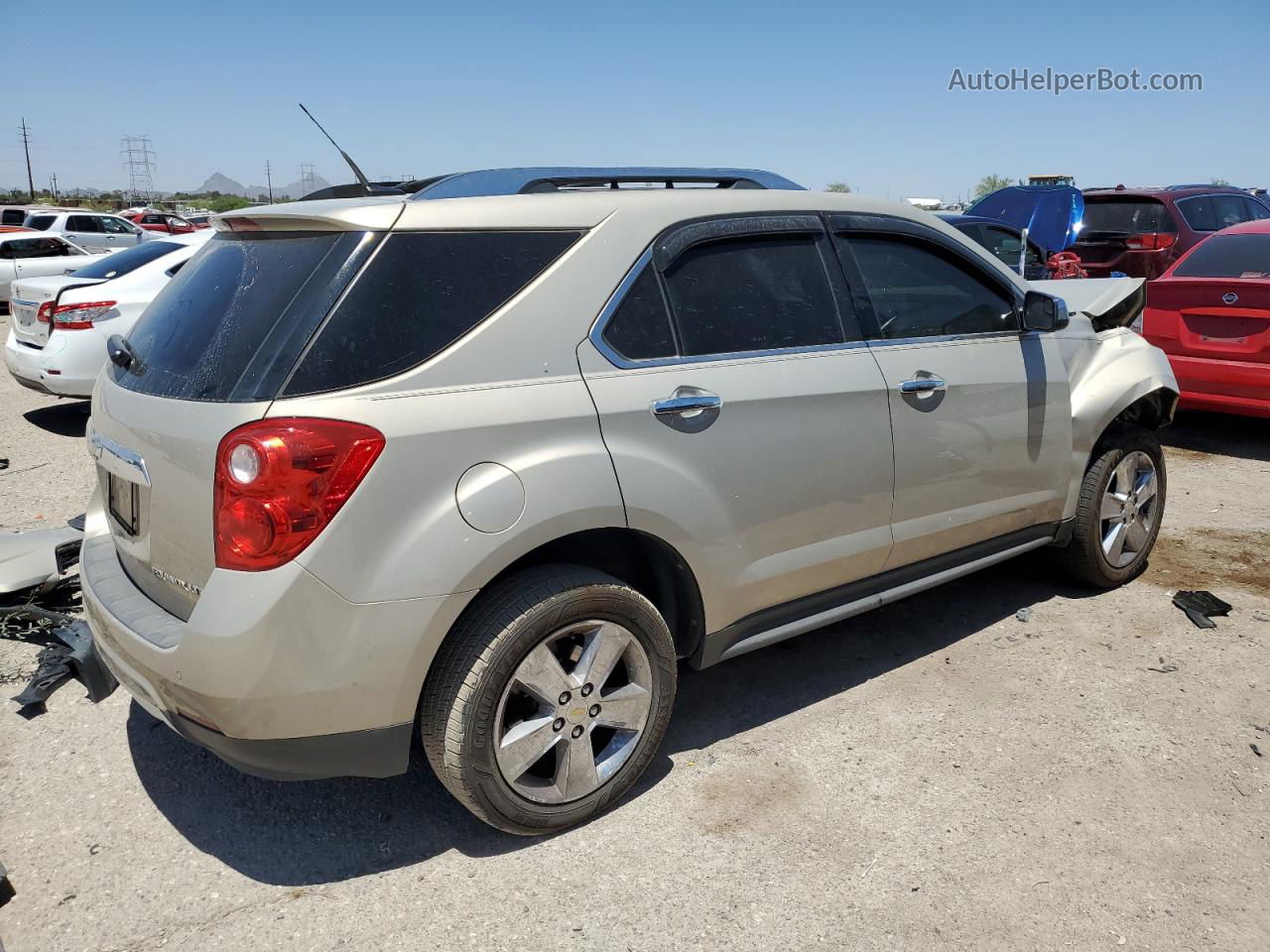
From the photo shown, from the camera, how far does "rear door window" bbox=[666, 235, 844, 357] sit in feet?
10.2

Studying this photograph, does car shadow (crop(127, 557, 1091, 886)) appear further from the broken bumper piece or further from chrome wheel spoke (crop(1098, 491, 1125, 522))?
chrome wheel spoke (crop(1098, 491, 1125, 522))

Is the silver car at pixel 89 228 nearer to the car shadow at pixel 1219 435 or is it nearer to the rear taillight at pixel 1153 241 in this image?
the rear taillight at pixel 1153 241

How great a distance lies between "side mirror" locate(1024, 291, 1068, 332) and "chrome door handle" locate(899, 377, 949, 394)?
1.99 ft

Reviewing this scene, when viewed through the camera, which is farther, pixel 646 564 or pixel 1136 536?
pixel 1136 536

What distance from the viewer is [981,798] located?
309 cm

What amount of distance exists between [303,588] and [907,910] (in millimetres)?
1775

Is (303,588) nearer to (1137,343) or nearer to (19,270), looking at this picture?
(1137,343)

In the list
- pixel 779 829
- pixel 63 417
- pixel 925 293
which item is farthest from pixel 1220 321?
pixel 63 417

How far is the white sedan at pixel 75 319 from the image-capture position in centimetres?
772

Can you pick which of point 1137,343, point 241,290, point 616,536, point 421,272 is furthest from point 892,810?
point 1137,343

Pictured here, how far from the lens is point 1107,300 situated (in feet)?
15.3

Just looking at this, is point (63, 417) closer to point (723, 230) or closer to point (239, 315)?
point (239, 315)

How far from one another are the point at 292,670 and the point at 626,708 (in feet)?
3.32

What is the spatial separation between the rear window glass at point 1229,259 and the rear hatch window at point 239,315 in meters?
7.20
